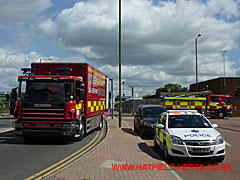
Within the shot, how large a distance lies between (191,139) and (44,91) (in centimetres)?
598

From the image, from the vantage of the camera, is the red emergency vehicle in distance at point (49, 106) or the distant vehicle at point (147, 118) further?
the distant vehicle at point (147, 118)

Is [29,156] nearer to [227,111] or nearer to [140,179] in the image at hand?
[140,179]

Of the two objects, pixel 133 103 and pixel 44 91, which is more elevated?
pixel 44 91

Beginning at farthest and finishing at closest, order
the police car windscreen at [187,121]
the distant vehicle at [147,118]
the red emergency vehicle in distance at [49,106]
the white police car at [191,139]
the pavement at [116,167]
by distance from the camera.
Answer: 1. the distant vehicle at [147,118]
2. the red emergency vehicle in distance at [49,106]
3. the police car windscreen at [187,121]
4. the white police car at [191,139]
5. the pavement at [116,167]

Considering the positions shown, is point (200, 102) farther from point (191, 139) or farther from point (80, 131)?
point (191, 139)

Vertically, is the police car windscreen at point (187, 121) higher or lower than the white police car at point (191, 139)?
higher

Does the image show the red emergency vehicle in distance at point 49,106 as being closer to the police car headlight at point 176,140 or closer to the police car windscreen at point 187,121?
the police car windscreen at point 187,121

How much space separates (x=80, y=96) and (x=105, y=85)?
6924 millimetres

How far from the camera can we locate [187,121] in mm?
8727

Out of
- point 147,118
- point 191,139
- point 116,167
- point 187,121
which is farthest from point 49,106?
point 191,139

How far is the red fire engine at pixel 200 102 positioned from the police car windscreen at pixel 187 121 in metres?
22.8

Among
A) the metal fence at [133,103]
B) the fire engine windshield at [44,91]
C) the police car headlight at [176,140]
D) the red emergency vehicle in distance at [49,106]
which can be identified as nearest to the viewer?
the police car headlight at [176,140]

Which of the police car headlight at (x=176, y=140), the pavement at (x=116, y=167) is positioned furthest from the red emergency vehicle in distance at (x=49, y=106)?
the police car headlight at (x=176, y=140)

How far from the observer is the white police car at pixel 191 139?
7.14 metres
